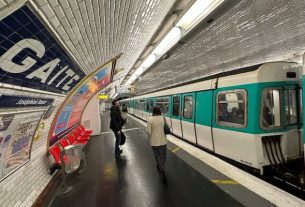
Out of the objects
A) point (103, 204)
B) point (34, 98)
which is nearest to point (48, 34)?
point (34, 98)

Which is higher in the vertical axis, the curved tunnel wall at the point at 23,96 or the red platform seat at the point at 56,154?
the curved tunnel wall at the point at 23,96

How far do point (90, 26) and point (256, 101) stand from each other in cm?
369

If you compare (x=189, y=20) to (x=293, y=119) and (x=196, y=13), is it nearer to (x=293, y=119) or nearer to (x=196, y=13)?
(x=196, y=13)

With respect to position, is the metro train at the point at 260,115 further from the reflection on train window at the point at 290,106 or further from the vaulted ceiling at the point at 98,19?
the vaulted ceiling at the point at 98,19

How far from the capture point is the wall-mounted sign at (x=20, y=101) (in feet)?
8.90

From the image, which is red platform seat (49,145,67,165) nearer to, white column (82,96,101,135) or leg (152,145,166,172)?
leg (152,145,166,172)

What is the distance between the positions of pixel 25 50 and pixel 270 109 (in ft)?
15.8

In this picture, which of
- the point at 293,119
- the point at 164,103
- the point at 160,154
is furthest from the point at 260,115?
the point at 164,103

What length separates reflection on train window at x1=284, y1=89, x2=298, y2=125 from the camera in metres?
5.18

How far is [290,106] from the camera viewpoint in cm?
527

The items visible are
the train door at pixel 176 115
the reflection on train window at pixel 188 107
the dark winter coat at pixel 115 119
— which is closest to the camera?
the dark winter coat at pixel 115 119

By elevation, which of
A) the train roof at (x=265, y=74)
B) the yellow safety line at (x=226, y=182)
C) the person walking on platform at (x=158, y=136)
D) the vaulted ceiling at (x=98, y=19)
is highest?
the vaulted ceiling at (x=98, y=19)

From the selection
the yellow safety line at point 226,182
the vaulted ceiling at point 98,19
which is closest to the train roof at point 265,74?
the yellow safety line at point 226,182

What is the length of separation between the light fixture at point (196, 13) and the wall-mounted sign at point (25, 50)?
89.4 inches
